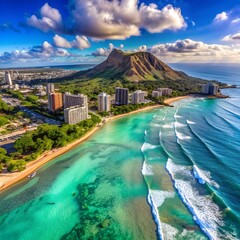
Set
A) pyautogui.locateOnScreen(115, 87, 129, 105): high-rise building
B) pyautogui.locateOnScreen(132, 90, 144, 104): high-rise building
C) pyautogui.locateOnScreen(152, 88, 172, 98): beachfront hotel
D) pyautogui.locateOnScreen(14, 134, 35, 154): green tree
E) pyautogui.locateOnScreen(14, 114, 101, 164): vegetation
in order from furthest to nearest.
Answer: pyautogui.locateOnScreen(152, 88, 172, 98): beachfront hotel → pyautogui.locateOnScreen(132, 90, 144, 104): high-rise building → pyautogui.locateOnScreen(115, 87, 129, 105): high-rise building → pyautogui.locateOnScreen(14, 114, 101, 164): vegetation → pyautogui.locateOnScreen(14, 134, 35, 154): green tree

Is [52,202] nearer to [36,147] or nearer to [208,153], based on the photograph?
[36,147]

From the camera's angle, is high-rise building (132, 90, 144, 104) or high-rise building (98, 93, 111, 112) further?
high-rise building (132, 90, 144, 104)

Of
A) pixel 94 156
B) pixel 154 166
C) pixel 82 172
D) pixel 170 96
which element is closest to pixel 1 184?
pixel 82 172

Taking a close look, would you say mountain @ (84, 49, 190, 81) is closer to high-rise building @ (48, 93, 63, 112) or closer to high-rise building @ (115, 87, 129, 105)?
high-rise building @ (115, 87, 129, 105)

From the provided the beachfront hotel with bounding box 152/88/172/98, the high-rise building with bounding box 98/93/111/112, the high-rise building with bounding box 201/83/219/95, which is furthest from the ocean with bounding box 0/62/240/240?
the high-rise building with bounding box 201/83/219/95

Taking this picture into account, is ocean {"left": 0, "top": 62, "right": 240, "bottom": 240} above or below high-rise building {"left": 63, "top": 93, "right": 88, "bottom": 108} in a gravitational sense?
below
